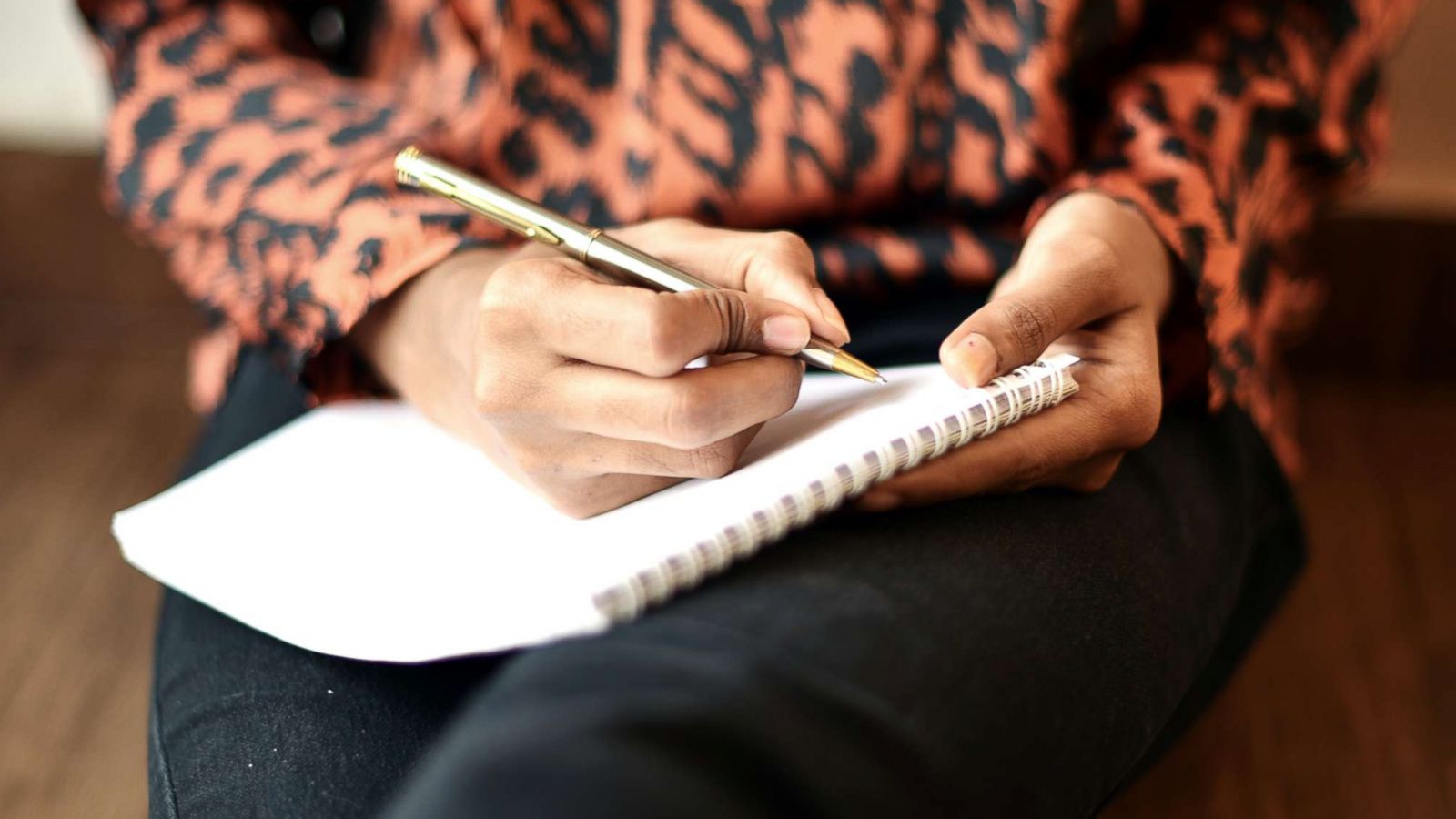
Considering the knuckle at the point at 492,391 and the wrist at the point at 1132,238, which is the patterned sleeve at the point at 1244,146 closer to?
the wrist at the point at 1132,238

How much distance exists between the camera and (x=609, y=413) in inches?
18.7

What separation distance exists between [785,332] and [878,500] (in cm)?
8

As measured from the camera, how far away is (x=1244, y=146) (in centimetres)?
68

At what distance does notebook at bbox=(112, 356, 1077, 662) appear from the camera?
434 mm

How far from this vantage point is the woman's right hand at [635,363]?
0.46 metres

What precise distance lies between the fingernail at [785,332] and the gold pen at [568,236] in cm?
1

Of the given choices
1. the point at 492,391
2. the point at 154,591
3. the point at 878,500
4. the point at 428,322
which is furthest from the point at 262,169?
the point at 154,591

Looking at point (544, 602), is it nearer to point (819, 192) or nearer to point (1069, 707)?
point (1069, 707)

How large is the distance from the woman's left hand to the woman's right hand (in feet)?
0.20

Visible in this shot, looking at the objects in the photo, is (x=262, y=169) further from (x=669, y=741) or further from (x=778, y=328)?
(x=669, y=741)

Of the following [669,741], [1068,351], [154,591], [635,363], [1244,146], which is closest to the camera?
[669,741]

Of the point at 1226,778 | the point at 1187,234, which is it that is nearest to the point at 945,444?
the point at 1187,234

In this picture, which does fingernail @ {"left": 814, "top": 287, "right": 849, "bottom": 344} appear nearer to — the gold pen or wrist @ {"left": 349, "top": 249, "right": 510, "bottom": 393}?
the gold pen

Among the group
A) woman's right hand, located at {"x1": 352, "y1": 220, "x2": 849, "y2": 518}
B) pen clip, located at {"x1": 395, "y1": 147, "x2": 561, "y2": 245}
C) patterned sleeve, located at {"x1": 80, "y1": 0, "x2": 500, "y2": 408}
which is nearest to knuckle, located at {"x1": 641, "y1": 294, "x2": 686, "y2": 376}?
woman's right hand, located at {"x1": 352, "y1": 220, "x2": 849, "y2": 518}
